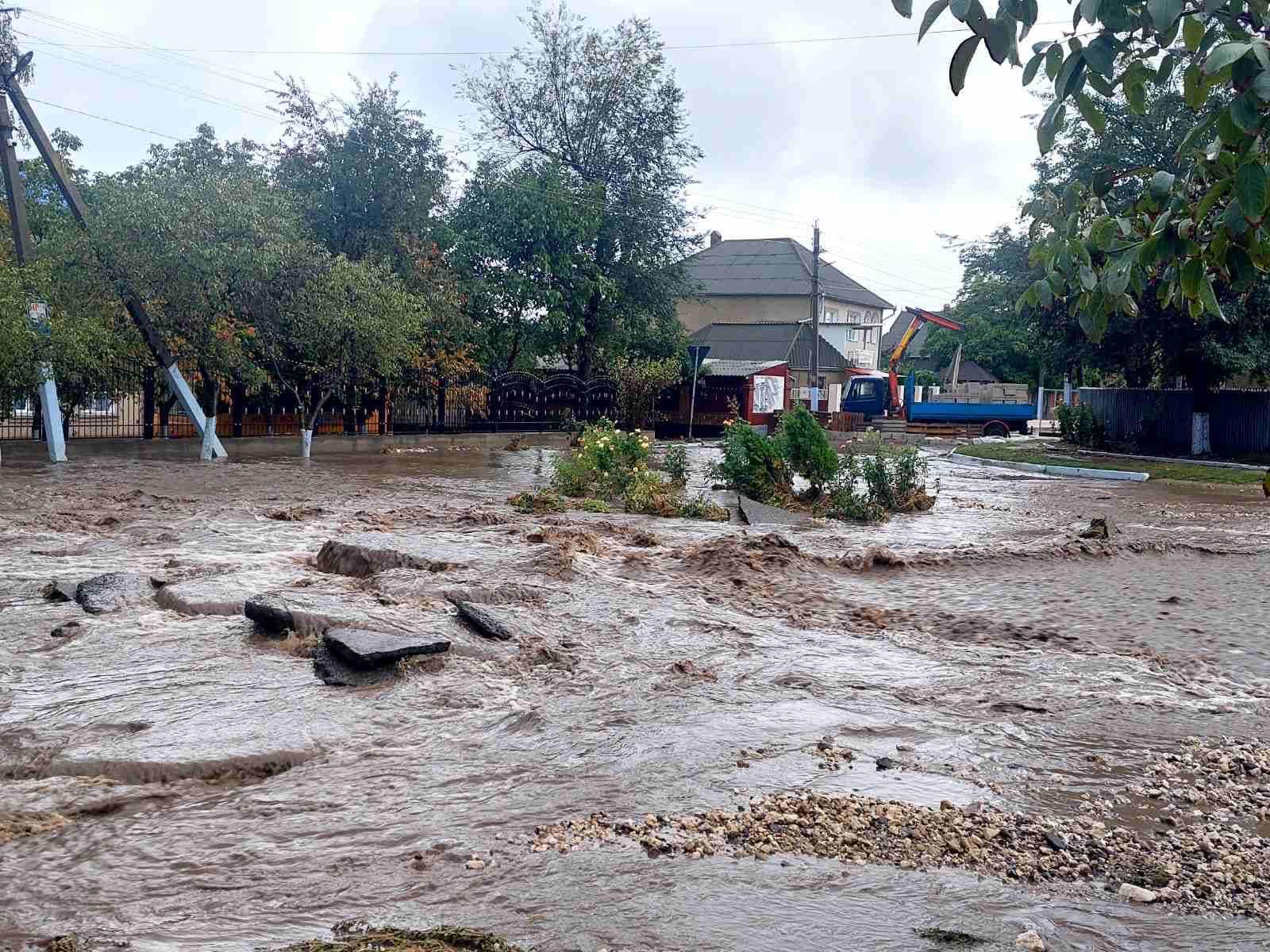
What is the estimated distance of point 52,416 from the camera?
20375mm

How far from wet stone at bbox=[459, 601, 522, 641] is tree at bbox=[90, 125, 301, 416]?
14831 millimetres

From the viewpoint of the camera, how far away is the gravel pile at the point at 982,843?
13.5 feet

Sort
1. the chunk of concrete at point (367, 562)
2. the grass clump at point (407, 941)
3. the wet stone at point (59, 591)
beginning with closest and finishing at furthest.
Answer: the grass clump at point (407, 941) < the wet stone at point (59, 591) < the chunk of concrete at point (367, 562)

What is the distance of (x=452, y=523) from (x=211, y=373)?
35.3 feet

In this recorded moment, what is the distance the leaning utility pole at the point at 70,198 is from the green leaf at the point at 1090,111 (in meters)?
20.6

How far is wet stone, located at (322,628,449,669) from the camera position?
6.64 metres

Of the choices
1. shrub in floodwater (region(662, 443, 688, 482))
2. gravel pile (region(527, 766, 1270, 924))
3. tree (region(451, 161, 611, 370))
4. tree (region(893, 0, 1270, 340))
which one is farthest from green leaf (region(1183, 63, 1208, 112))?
tree (region(451, 161, 611, 370))

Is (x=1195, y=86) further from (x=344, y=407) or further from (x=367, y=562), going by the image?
(x=344, y=407)

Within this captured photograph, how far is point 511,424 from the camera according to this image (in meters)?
A: 36.3

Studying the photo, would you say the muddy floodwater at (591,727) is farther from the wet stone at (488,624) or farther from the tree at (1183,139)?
the tree at (1183,139)

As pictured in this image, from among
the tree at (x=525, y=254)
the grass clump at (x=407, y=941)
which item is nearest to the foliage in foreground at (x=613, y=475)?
the grass clump at (x=407, y=941)

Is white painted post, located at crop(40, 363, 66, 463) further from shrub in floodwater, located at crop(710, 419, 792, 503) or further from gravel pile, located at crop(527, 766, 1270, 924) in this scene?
gravel pile, located at crop(527, 766, 1270, 924)

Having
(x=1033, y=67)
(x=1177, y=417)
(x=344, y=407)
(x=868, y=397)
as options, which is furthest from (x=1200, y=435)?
(x=1033, y=67)

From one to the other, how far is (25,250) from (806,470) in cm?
1389
